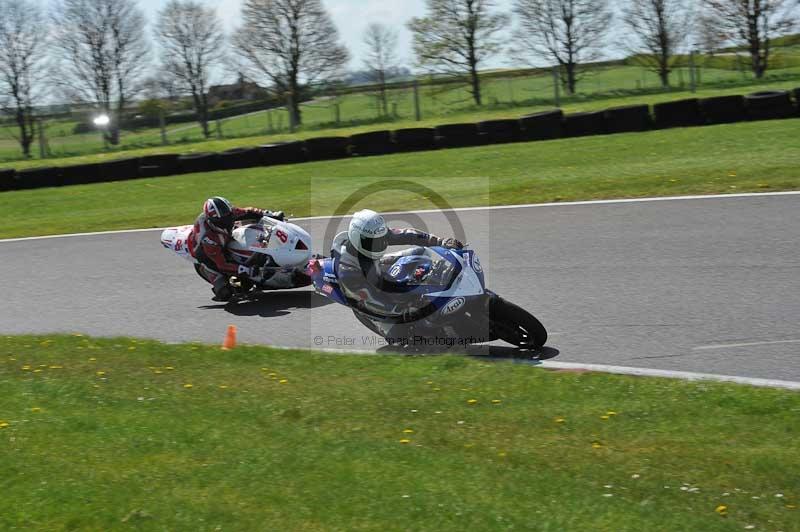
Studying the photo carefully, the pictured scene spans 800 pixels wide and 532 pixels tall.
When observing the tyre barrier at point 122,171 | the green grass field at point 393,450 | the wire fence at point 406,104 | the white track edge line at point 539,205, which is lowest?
the green grass field at point 393,450

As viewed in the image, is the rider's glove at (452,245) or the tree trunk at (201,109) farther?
the tree trunk at (201,109)

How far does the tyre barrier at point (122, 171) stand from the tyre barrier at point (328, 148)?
4.36 metres

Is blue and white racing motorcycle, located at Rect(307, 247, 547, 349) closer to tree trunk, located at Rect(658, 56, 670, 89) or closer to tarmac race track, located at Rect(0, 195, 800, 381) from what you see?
tarmac race track, located at Rect(0, 195, 800, 381)

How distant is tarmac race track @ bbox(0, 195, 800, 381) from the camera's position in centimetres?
852

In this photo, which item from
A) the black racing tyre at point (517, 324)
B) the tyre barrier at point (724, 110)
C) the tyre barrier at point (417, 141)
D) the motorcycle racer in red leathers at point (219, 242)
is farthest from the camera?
the tyre barrier at point (417, 141)

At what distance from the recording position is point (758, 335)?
8398mm

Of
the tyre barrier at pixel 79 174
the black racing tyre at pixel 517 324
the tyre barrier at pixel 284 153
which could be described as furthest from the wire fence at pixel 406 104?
the black racing tyre at pixel 517 324

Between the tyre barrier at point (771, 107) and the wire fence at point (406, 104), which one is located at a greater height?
the wire fence at point (406, 104)

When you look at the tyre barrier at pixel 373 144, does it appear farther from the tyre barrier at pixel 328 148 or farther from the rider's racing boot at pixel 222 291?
the rider's racing boot at pixel 222 291

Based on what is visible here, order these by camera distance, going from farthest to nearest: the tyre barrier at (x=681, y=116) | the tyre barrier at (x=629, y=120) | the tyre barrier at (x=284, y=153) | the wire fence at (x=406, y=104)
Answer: the wire fence at (x=406, y=104), the tyre barrier at (x=284, y=153), the tyre barrier at (x=629, y=120), the tyre barrier at (x=681, y=116)

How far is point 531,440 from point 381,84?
29606 mm

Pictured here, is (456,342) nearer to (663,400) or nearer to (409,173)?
(663,400)

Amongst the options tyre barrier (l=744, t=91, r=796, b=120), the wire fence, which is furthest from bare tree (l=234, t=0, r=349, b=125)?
tyre barrier (l=744, t=91, r=796, b=120)

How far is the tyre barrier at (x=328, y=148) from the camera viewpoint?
22469 millimetres
